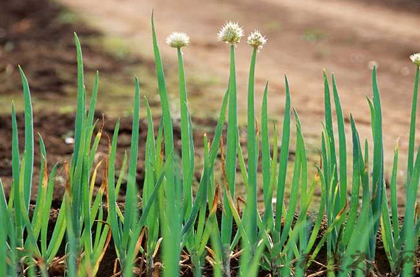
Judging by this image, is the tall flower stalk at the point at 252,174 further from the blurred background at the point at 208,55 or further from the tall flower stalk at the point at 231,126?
the blurred background at the point at 208,55

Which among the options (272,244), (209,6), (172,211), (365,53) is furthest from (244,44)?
(172,211)

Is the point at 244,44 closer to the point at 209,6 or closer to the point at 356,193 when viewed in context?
the point at 209,6

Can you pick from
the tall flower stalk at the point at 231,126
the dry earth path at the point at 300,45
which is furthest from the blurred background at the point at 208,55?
the tall flower stalk at the point at 231,126

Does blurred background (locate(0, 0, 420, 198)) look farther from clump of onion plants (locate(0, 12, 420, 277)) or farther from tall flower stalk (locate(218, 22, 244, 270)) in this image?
tall flower stalk (locate(218, 22, 244, 270))

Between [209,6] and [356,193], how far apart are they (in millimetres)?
5793

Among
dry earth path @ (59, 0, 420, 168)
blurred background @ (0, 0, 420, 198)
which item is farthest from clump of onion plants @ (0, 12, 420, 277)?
dry earth path @ (59, 0, 420, 168)

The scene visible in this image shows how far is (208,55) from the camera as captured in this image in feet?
18.5

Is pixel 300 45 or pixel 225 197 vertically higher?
pixel 300 45

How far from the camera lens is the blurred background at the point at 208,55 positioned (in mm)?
4066

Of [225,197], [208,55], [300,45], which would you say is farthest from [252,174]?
[300,45]

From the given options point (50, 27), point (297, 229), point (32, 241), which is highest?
point (50, 27)

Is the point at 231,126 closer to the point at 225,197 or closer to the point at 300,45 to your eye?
the point at 225,197

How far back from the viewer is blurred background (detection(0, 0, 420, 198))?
4066 mm

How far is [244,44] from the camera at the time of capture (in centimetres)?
612
